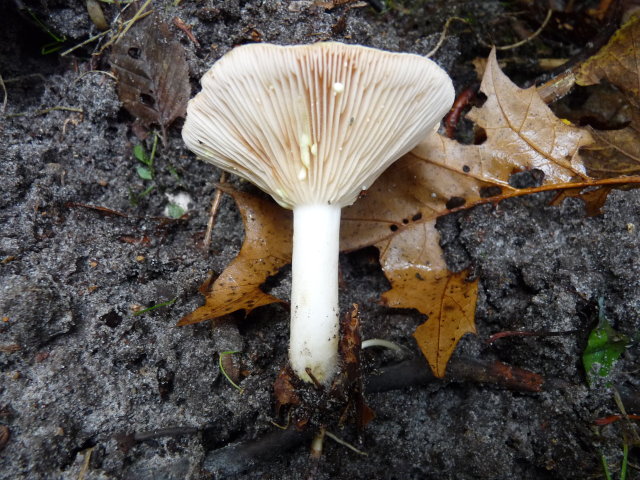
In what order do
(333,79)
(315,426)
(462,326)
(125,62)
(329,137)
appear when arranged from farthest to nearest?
1. (125,62)
2. (462,326)
3. (315,426)
4. (329,137)
5. (333,79)

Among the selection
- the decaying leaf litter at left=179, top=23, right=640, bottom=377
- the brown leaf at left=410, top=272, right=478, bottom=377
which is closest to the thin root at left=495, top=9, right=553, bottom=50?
the decaying leaf litter at left=179, top=23, right=640, bottom=377

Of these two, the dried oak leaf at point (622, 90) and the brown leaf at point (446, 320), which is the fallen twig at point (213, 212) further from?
the dried oak leaf at point (622, 90)

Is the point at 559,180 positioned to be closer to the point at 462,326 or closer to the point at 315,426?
the point at 462,326

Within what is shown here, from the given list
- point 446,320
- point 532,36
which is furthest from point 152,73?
point 532,36

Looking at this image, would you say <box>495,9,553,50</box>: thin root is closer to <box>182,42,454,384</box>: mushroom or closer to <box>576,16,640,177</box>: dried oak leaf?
<box>576,16,640,177</box>: dried oak leaf

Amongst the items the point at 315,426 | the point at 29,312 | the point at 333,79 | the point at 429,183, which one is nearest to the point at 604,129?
the point at 429,183

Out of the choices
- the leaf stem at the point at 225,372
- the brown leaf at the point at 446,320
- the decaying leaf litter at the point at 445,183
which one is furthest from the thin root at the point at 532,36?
the leaf stem at the point at 225,372
